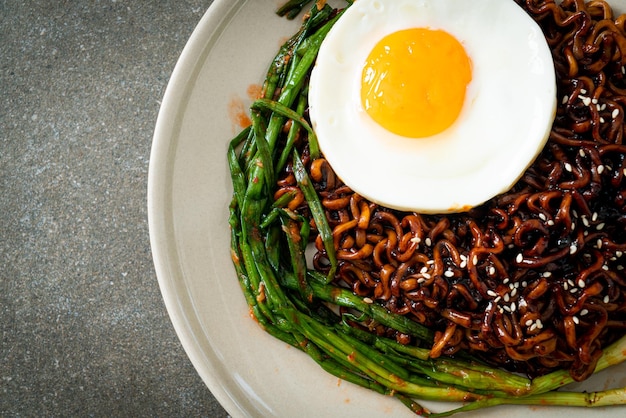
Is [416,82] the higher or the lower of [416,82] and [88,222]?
the higher

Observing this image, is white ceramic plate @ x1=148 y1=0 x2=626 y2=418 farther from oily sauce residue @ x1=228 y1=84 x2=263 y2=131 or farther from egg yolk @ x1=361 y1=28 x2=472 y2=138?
egg yolk @ x1=361 y1=28 x2=472 y2=138

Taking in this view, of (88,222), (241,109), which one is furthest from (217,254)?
(88,222)

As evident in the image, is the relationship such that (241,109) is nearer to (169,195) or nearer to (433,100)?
(169,195)

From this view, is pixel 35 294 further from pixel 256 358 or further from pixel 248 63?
pixel 248 63

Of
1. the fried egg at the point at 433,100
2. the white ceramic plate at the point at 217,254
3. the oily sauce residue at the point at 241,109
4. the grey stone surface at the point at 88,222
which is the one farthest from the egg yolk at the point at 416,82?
the grey stone surface at the point at 88,222

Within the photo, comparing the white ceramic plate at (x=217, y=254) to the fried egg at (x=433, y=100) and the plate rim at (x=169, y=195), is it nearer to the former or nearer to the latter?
the plate rim at (x=169, y=195)

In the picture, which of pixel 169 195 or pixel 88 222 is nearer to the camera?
pixel 169 195

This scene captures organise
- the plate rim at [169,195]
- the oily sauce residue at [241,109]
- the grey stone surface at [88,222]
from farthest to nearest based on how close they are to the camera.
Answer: the grey stone surface at [88,222] < the oily sauce residue at [241,109] < the plate rim at [169,195]
